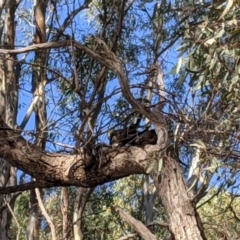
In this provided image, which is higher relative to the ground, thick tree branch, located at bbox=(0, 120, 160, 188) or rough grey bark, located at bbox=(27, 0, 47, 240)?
rough grey bark, located at bbox=(27, 0, 47, 240)

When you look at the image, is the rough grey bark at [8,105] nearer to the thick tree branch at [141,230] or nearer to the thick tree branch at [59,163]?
the thick tree branch at [59,163]

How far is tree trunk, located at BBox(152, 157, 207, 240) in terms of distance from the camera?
292 centimetres

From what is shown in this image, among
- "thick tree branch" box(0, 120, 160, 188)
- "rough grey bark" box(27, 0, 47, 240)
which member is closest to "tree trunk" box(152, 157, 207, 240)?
"thick tree branch" box(0, 120, 160, 188)

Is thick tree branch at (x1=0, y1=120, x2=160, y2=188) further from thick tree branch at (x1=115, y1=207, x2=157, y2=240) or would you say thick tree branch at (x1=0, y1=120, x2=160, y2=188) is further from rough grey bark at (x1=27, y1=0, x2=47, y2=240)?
rough grey bark at (x1=27, y1=0, x2=47, y2=240)

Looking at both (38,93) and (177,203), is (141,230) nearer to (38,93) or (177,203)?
(177,203)

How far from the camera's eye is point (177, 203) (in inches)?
117

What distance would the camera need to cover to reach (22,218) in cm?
735

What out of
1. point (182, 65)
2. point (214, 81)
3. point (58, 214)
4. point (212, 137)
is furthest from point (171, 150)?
point (58, 214)

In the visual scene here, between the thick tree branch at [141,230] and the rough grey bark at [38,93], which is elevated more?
the rough grey bark at [38,93]

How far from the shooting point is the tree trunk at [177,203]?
292cm

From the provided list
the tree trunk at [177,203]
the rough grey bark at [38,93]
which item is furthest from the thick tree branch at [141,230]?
the rough grey bark at [38,93]

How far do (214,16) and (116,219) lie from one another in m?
4.26

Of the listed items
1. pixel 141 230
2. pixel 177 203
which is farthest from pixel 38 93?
pixel 177 203

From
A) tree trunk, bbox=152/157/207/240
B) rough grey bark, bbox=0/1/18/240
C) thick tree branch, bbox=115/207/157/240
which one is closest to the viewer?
tree trunk, bbox=152/157/207/240
